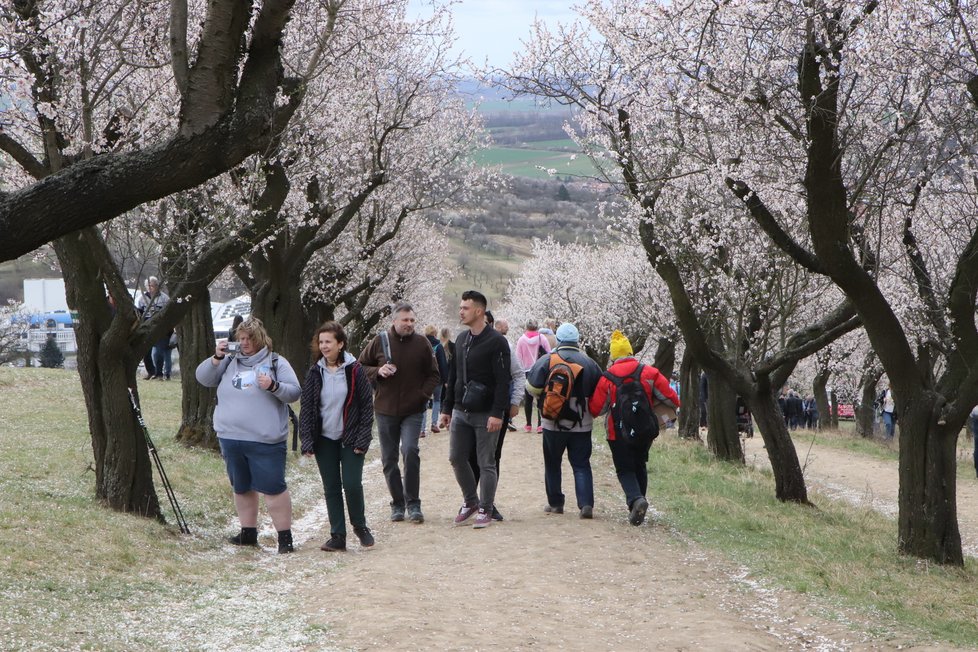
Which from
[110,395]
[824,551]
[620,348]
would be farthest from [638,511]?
[110,395]

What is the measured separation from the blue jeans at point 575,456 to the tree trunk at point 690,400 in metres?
15.3

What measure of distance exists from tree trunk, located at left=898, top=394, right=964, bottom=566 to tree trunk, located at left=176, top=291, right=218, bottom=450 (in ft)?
30.3

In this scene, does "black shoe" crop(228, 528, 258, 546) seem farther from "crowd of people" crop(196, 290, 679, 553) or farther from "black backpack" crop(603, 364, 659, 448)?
"black backpack" crop(603, 364, 659, 448)

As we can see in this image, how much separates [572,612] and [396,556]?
218 cm

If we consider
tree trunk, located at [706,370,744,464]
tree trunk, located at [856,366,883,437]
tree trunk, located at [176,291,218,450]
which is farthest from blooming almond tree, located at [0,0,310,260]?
tree trunk, located at [856,366,883,437]

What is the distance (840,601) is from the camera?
7.72 m

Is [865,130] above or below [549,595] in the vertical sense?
above

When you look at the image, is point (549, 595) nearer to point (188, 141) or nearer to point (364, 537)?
point (364, 537)

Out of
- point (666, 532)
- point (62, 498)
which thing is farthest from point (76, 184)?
point (666, 532)

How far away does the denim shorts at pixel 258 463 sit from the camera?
29.5ft

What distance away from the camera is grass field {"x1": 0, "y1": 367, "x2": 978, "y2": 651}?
6.34 metres

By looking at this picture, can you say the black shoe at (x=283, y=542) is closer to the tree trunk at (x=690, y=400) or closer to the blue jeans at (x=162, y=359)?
the blue jeans at (x=162, y=359)

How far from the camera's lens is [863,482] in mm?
22219

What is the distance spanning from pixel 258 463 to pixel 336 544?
1016mm
